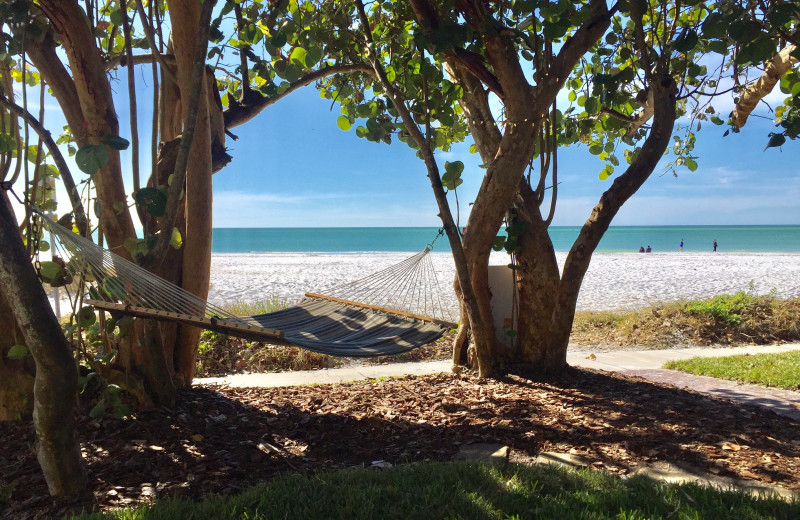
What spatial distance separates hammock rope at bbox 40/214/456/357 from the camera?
210 centimetres

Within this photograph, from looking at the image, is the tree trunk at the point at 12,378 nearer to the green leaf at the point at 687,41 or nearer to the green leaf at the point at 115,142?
the green leaf at the point at 115,142

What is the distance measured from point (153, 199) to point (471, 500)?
1449mm

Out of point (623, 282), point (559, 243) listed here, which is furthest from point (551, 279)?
point (559, 243)

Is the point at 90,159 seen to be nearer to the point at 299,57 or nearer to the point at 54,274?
the point at 54,274

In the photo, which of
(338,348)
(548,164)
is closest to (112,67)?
(338,348)

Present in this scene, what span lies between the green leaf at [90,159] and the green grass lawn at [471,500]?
1083 mm

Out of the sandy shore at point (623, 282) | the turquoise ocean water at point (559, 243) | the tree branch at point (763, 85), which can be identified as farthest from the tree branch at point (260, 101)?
the turquoise ocean water at point (559, 243)

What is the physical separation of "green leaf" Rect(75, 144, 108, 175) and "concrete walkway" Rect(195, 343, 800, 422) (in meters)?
2.06

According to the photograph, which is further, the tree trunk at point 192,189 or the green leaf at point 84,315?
the tree trunk at point 192,189

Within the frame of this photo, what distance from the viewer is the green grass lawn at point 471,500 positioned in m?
1.65

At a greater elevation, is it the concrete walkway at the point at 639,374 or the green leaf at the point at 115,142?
the green leaf at the point at 115,142

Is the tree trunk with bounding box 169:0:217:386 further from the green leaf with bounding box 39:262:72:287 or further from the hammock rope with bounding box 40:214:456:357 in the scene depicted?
the green leaf with bounding box 39:262:72:287

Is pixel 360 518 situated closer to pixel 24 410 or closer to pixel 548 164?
pixel 24 410

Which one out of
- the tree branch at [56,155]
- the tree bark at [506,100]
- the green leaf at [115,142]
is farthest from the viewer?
the tree bark at [506,100]
